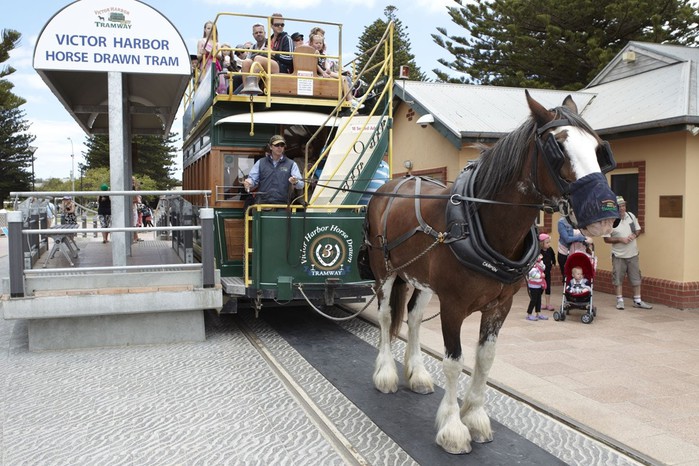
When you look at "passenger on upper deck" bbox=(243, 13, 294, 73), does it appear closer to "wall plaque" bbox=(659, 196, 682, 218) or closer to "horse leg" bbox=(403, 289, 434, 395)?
"horse leg" bbox=(403, 289, 434, 395)

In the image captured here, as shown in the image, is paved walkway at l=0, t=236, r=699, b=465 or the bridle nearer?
the bridle

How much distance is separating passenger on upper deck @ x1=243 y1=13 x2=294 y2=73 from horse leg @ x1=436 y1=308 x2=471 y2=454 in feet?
18.2

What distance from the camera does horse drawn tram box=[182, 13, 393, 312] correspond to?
24.3 feet

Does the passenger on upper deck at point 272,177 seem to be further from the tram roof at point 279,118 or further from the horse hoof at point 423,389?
the horse hoof at point 423,389

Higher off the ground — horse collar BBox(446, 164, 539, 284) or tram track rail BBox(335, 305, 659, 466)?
horse collar BBox(446, 164, 539, 284)

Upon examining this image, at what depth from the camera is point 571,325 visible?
8664 mm

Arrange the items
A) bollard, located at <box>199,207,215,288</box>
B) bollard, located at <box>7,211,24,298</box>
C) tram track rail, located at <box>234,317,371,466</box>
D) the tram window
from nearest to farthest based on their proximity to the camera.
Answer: tram track rail, located at <box>234,317,371,466</box>, bollard, located at <box>7,211,24,298</box>, bollard, located at <box>199,207,215,288</box>, the tram window

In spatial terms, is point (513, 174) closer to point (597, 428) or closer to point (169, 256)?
point (597, 428)

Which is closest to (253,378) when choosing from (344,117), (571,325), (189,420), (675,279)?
(189,420)

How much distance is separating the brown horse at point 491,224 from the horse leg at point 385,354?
73 cm

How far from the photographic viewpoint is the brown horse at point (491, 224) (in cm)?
350

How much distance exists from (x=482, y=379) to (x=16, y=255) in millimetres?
5328

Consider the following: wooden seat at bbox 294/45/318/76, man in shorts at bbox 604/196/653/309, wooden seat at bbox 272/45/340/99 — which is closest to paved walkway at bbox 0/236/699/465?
man in shorts at bbox 604/196/653/309

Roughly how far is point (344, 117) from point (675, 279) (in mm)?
6278
